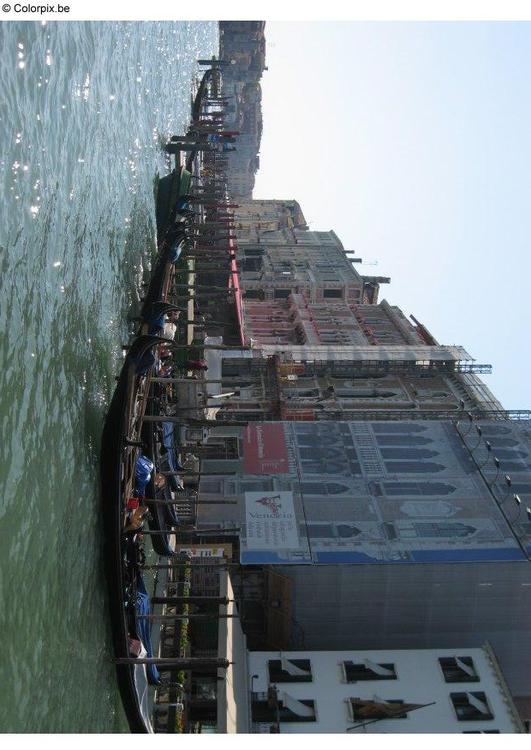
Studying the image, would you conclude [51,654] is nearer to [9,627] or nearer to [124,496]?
[9,627]

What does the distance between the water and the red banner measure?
1072 centimetres

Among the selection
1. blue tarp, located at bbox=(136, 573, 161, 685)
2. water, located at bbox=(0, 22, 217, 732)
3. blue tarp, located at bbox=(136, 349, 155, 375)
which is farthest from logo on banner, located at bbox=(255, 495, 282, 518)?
blue tarp, located at bbox=(136, 349, 155, 375)

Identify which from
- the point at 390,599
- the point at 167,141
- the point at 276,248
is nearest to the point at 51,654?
the point at 390,599

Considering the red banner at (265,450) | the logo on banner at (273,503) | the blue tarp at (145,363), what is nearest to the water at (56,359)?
the blue tarp at (145,363)

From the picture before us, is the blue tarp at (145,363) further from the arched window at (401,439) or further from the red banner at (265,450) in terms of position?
the arched window at (401,439)

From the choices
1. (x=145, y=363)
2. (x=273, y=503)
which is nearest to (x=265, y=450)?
(x=273, y=503)

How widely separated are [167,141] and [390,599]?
27.8 metres

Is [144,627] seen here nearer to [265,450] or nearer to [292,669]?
[292,669]

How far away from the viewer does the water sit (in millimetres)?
12414

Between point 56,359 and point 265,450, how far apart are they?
55.0 ft

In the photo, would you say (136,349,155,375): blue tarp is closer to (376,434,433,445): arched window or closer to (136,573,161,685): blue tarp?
(136,573,161,685): blue tarp

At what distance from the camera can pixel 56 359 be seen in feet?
50.0

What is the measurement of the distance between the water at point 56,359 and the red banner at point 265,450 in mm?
10719

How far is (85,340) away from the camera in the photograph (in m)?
17.8
